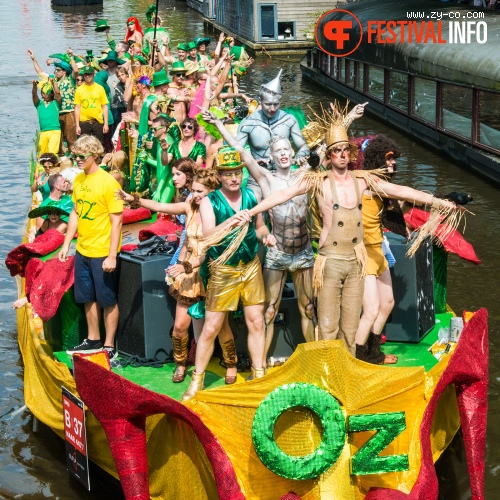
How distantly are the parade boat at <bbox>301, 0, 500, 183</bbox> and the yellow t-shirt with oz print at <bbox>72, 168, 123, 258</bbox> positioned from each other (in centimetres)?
1129

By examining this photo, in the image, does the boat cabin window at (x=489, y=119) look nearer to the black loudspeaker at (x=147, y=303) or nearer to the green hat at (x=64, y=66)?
the green hat at (x=64, y=66)

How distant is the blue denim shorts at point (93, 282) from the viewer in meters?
8.84

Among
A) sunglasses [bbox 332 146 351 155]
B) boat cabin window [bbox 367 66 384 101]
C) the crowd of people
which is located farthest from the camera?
boat cabin window [bbox 367 66 384 101]

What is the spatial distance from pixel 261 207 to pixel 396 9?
22.3 meters

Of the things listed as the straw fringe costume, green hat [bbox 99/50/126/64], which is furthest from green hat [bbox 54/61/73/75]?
the straw fringe costume

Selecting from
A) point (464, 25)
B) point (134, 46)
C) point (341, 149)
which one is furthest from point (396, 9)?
point (341, 149)

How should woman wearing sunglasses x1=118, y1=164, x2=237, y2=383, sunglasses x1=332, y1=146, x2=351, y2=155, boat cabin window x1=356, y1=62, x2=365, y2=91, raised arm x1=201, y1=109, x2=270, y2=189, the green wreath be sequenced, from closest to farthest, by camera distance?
the green wreath
sunglasses x1=332, y1=146, x2=351, y2=155
woman wearing sunglasses x1=118, y1=164, x2=237, y2=383
raised arm x1=201, y1=109, x2=270, y2=189
boat cabin window x1=356, y1=62, x2=365, y2=91

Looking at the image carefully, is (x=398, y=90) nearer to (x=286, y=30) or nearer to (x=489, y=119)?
(x=489, y=119)

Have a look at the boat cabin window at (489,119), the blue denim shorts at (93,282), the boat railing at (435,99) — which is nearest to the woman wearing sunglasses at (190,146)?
the blue denim shorts at (93,282)

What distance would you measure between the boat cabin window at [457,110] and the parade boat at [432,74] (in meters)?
0.02

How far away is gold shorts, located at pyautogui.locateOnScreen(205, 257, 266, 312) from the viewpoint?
7883mm

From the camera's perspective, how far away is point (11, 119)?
27.4 m

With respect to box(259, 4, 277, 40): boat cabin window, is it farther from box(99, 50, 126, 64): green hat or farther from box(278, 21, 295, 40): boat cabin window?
box(99, 50, 126, 64): green hat

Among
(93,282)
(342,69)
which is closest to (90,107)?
(93,282)
